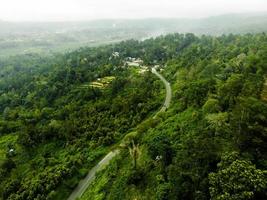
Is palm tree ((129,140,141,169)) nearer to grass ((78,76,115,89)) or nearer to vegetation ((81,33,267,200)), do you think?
vegetation ((81,33,267,200))

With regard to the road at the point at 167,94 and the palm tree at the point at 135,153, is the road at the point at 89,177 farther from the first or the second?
the road at the point at 167,94

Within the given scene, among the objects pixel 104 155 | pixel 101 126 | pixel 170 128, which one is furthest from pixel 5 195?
pixel 170 128

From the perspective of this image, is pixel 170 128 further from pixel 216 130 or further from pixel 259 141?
pixel 259 141

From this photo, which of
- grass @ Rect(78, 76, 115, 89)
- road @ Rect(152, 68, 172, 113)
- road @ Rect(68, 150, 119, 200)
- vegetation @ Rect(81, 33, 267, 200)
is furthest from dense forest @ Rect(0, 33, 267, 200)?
road @ Rect(152, 68, 172, 113)

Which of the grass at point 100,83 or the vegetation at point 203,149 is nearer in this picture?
the vegetation at point 203,149

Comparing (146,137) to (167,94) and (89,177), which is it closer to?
(89,177)

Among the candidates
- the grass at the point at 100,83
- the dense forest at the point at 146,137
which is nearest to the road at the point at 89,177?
the dense forest at the point at 146,137

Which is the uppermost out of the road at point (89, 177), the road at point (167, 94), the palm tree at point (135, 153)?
the palm tree at point (135, 153)

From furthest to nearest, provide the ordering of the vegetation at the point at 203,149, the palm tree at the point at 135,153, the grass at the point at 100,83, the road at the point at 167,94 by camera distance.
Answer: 1. the grass at the point at 100,83
2. the road at the point at 167,94
3. the palm tree at the point at 135,153
4. the vegetation at the point at 203,149

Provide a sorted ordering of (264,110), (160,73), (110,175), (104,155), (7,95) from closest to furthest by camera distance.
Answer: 1. (264,110)
2. (110,175)
3. (104,155)
4. (160,73)
5. (7,95)
